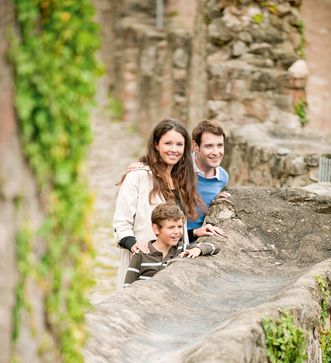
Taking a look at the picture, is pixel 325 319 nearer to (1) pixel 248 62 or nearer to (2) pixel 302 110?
(2) pixel 302 110

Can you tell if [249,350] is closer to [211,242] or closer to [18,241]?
[18,241]

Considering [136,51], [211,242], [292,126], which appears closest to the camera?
[211,242]

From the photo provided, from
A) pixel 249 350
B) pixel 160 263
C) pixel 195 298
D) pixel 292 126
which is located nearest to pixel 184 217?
pixel 160 263

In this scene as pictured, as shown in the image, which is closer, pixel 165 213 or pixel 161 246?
pixel 165 213

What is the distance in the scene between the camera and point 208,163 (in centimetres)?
674

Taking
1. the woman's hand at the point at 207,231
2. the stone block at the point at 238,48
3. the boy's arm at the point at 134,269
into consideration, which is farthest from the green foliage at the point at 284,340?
the stone block at the point at 238,48

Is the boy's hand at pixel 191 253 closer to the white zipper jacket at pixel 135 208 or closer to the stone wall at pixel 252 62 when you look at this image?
the white zipper jacket at pixel 135 208

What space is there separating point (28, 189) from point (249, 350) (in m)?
1.41

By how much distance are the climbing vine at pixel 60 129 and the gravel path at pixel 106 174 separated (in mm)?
4574

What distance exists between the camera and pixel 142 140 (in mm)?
19703

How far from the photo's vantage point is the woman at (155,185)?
6133 millimetres

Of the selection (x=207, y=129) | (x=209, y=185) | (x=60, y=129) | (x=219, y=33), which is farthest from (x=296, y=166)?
(x=60, y=129)

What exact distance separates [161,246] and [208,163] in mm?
984

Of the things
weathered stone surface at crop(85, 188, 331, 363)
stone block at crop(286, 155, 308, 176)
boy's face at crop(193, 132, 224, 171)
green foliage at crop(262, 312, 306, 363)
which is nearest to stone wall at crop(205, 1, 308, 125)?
stone block at crop(286, 155, 308, 176)
